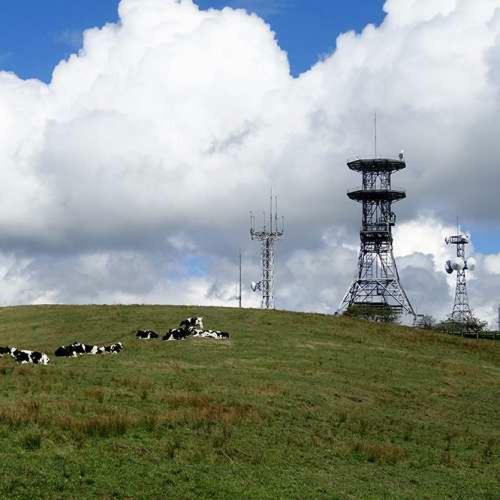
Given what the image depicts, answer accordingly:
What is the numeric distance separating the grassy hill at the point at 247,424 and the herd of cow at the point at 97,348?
0.88 metres

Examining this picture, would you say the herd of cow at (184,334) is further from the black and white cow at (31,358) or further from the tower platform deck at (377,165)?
the tower platform deck at (377,165)

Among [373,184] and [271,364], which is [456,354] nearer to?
[271,364]

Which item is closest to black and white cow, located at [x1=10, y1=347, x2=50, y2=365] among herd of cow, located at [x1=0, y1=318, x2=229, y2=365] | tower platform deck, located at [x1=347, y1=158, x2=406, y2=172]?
herd of cow, located at [x1=0, y1=318, x2=229, y2=365]

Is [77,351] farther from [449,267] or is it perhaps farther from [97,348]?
[449,267]

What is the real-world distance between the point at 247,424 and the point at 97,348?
2014 cm

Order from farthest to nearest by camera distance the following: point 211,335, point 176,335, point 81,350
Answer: point 211,335
point 176,335
point 81,350

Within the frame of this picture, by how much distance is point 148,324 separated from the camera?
6012 cm

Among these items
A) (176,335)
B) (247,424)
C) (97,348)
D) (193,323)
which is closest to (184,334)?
(176,335)

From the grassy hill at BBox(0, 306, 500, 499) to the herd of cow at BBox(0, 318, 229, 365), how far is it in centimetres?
88

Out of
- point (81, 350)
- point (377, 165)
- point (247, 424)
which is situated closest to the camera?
point (247, 424)

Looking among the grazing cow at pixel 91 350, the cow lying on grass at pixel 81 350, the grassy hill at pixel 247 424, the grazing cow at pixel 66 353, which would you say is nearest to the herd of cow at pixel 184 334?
the grassy hill at pixel 247 424

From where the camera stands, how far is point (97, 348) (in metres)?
44.6

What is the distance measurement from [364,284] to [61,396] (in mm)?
119253

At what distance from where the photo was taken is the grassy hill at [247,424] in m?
19.6
